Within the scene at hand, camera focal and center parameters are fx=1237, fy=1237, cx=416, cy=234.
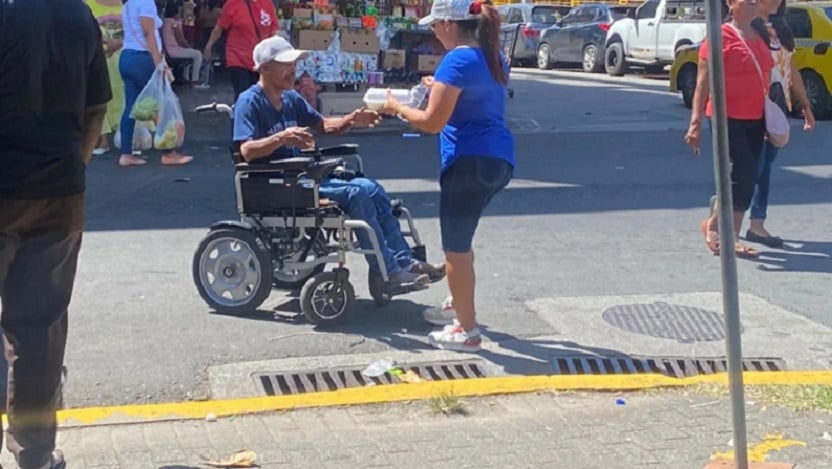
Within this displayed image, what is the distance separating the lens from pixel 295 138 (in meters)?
6.35

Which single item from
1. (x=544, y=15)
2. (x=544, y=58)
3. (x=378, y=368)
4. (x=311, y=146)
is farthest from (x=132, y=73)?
(x=544, y=15)

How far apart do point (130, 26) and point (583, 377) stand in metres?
7.31

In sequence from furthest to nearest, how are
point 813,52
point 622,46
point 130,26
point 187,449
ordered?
point 622,46
point 813,52
point 130,26
point 187,449

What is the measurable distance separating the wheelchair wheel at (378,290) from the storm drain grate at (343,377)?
845 millimetres

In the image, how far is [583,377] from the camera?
19.0 feet

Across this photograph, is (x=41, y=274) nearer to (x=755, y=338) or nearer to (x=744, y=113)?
(x=755, y=338)

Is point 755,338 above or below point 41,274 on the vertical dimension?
below

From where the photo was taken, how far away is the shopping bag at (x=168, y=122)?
455 inches

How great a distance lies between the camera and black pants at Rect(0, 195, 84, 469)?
4152 millimetres

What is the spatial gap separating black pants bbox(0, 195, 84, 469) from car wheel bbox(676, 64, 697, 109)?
52.4ft

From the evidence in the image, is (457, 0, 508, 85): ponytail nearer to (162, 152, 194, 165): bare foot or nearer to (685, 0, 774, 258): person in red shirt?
(685, 0, 774, 258): person in red shirt

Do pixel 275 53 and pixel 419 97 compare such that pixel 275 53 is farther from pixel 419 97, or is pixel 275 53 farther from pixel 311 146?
pixel 419 97

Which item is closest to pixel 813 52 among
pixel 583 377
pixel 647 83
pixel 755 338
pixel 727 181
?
pixel 647 83

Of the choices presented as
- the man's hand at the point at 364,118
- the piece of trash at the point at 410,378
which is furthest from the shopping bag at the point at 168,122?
the piece of trash at the point at 410,378
